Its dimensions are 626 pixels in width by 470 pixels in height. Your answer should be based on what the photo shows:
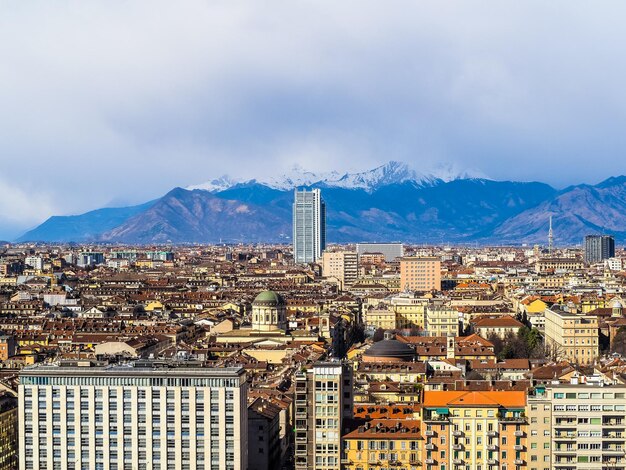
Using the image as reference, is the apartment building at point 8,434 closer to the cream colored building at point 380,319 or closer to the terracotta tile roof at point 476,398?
the terracotta tile roof at point 476,398

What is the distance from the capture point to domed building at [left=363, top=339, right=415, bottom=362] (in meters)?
82.9

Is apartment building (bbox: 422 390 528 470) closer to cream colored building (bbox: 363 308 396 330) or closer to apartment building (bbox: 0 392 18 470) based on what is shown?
apartment building (bbox: 0 392 18 470)

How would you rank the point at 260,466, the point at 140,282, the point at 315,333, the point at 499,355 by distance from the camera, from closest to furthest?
the point at 260,466
the point at 499,355
the point at 315,333
the point at 140,282

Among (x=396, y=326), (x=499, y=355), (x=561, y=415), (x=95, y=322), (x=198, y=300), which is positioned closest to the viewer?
(x=561, y=415)

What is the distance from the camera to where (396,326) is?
421 ft

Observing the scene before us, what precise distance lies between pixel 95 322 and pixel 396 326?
33331mm

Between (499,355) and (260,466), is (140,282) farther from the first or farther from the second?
(260,466)

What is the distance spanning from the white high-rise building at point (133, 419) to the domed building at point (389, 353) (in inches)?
1156

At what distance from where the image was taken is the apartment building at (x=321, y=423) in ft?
179

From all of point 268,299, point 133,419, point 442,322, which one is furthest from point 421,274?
point 133,419

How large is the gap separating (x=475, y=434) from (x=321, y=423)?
7135 mm

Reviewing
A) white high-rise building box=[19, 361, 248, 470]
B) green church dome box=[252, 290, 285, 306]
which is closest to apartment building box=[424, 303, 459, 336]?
green church dome box=[252, 290, 285, 306]

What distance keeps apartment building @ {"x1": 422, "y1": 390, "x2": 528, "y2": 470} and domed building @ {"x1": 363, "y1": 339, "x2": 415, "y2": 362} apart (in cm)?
2869

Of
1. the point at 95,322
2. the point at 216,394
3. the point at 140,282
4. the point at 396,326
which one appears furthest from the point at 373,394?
Result: the point at 140,282
